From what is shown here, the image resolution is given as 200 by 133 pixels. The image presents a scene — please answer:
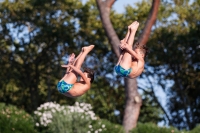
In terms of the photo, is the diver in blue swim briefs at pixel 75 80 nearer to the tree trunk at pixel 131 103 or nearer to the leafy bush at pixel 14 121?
the leafy bush at pixel 14 121

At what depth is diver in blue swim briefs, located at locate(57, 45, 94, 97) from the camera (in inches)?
232

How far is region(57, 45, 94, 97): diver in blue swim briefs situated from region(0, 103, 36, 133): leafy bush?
301 inches

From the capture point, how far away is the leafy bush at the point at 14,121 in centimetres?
1348

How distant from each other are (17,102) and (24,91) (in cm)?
81

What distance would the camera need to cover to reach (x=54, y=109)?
14812 mm

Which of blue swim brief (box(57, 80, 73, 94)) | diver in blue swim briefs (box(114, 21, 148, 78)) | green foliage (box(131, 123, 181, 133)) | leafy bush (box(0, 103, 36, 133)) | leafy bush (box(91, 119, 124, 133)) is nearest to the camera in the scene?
diver in blue swim briefs (box(114, 21, 148, 78))

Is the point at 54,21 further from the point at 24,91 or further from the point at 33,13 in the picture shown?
the point at 24,91

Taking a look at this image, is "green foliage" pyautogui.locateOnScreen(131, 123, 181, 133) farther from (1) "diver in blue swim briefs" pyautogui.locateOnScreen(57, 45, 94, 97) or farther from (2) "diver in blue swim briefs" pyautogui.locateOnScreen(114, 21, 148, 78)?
(2) "diver in blue swim briefs" pyautogui.locateOnScreen(114, 21, 148, 78)

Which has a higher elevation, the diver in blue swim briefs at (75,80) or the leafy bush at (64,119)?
the leafy bush at (64,119)

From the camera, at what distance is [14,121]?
13.7 metres

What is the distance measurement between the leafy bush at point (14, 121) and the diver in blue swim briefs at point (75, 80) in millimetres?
7658

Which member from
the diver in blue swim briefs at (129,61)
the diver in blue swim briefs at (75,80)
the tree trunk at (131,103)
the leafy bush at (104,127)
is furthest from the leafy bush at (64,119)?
the diver in blue swim briefs at (129,61)

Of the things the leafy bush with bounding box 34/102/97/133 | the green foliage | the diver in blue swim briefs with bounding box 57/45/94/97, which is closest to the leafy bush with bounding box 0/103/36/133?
the leafy bush with bounding box 34/102/97/133

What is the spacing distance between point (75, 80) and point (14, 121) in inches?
318
